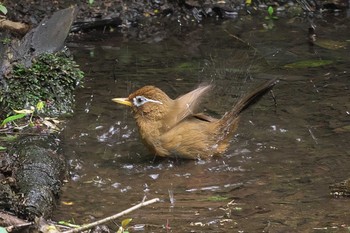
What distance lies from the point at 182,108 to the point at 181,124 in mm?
182

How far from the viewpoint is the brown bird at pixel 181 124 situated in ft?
23.6

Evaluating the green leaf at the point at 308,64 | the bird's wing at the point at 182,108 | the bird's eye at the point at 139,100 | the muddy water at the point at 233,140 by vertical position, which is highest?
the bird's eye at the point at 139,100

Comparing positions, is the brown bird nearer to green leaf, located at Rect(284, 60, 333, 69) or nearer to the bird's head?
the bird's head

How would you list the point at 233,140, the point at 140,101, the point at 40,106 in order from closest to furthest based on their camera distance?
the point at 140,101 < the point at 233,140 < the point at 40,106

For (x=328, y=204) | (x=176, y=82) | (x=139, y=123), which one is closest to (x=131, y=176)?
(x=139, y=123)

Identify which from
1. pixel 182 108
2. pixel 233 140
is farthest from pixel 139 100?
pixel 233 140

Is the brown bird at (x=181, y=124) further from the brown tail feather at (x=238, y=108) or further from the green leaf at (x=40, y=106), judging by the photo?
the green leaf at (x=40, y=106)

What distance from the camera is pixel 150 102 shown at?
7.37 m

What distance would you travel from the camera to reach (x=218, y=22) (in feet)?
38.9

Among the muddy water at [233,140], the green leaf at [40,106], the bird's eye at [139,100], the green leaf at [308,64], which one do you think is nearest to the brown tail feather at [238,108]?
the muddy water at [233,140]

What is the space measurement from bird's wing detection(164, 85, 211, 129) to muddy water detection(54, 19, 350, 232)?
41 cm

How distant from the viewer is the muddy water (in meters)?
5.88

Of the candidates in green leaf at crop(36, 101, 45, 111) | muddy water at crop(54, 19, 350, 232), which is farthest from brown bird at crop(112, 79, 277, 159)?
green leaf at crop(36, 101, 45, 111)

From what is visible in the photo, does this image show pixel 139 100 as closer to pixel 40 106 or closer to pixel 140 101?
pixel 140 101
